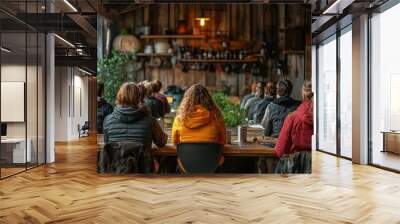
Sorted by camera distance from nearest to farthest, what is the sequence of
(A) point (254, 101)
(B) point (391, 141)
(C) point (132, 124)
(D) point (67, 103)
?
(A) point (254, 101)
(C) point (132, 124)
(B) point (391, 141)
(D) point (67, 103)

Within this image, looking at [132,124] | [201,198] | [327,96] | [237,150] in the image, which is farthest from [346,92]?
[201,198]

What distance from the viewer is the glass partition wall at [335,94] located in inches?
358

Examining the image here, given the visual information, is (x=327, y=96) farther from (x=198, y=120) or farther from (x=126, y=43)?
(x=126, y=43)

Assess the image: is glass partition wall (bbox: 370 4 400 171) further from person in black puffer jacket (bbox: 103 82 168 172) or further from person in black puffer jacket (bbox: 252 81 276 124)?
person in black puffer jacket (bbox: 103 82 168 172)

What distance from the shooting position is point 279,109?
6191mm

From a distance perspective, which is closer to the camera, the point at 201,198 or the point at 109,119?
the point at 201,198

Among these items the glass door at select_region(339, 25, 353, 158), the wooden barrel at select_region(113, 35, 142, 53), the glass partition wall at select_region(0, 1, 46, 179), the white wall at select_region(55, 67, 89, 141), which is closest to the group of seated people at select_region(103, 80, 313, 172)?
the wooden barrel at select_region(113, 35, 142, 53)

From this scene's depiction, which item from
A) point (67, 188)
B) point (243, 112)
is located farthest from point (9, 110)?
point (243, 112)

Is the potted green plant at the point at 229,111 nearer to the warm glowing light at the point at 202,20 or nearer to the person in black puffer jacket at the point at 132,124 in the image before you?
the person in black puffer jacket at the point at 132,124

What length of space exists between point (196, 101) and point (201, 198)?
1.48 meters

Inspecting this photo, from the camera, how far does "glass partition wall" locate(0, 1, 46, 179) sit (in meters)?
6.48

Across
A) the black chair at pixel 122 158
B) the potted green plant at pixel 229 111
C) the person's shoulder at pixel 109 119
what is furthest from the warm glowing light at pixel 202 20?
the black chair at pixel 122 158

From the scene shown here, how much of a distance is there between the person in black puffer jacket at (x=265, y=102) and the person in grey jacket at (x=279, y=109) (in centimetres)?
6

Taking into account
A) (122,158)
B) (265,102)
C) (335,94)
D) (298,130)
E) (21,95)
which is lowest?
(122,158)
